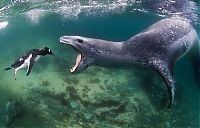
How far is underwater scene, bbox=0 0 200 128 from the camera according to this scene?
6766mm

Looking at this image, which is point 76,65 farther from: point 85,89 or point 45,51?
point 45,51

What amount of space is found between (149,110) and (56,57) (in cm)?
235

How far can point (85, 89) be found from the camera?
6.94 m

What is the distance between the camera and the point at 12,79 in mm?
7266

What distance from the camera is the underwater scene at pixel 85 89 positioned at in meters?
6.77

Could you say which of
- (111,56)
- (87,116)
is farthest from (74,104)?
(111,56)

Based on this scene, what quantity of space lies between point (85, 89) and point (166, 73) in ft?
5.56

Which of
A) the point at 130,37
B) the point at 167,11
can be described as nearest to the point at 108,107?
the point at 130,37

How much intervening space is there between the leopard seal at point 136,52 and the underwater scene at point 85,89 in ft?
0.92

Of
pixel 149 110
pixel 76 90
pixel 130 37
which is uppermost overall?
pixel 130 37

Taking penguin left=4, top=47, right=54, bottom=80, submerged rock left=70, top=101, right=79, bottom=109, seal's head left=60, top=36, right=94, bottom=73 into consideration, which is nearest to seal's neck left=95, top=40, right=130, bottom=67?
seal's head left=60, top=36, right=94, bottom=73

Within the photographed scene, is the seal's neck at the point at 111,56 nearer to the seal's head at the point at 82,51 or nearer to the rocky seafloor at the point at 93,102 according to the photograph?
the seal's head at the point at 82,51

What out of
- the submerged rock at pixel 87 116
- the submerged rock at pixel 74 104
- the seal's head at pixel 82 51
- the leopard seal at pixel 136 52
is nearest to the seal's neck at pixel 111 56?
the leopard seal at pixel 136 52

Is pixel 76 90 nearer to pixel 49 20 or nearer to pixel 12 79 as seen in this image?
pixel 12 79
